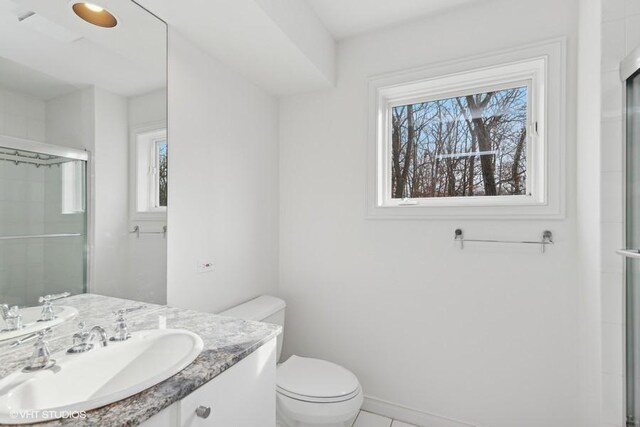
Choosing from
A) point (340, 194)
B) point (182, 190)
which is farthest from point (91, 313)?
point (340, 194)

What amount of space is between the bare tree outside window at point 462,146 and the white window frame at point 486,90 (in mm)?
44

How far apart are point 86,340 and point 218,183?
1003 millimetres

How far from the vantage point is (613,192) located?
1.19 meters

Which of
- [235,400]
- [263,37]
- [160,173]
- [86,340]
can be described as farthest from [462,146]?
[86,340]

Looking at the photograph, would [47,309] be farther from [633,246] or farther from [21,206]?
[633,246]

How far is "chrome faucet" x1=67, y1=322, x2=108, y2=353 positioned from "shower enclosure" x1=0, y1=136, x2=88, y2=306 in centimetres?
22

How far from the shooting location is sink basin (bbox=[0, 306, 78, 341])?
93 cm

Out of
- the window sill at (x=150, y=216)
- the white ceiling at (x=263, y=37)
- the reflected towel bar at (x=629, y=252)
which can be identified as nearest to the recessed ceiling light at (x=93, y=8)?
the white ceiling at (x=263, y=37)

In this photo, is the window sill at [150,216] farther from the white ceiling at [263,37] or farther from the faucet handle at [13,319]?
the white ceiling at [263,37]

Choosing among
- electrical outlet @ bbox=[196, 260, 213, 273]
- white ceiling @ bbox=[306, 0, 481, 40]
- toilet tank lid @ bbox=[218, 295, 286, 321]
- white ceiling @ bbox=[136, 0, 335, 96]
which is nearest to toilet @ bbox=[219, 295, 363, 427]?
toilet tank lid @ bbox=[218, 295, 286, 321]

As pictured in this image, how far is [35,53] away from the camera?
1.02m

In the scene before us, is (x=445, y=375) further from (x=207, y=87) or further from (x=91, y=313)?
(x=207, y=87)

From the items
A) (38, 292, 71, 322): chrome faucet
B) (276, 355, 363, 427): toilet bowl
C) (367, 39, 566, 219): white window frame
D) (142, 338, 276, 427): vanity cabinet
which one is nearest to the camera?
(142, 338, 276, 427): vanity cabinet

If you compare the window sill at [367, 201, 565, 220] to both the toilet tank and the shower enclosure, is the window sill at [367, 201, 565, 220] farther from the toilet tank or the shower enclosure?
the shower enclosure
